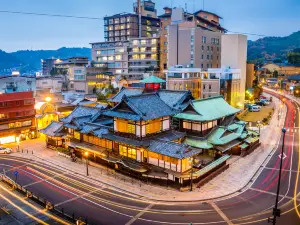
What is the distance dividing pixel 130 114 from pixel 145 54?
9288cm

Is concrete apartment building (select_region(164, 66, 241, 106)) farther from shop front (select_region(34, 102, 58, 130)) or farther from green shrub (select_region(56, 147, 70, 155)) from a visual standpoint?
green shrub (select_region(56, 147, 70, 155))

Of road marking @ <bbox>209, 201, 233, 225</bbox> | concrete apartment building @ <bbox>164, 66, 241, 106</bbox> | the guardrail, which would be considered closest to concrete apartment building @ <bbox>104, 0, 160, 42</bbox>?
concrete apartment building @ <bbox>164, 66, 241, 106</bbox>

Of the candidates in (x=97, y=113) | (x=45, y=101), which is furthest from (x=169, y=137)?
(x=45, y=101)

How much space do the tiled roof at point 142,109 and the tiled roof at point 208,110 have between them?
475cm

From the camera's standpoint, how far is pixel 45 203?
33.3 m

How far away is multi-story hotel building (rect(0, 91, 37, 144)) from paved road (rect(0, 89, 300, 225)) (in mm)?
19527

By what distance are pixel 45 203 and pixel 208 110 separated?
104 feet

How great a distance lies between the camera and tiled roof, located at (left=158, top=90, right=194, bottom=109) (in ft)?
174

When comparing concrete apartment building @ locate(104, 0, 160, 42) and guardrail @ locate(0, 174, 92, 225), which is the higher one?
concrete apartment building @ locate(104, 0, 160, 42)

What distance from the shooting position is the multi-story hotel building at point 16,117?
204 ft

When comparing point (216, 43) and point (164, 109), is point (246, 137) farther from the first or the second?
point (216, 43)

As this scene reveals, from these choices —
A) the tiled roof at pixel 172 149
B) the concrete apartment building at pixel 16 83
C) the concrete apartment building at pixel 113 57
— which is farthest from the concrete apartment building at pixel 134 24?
the tiled roof at pixel 172 149

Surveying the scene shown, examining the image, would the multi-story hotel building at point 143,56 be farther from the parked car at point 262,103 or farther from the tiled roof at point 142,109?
the tiled roof at point 142,109

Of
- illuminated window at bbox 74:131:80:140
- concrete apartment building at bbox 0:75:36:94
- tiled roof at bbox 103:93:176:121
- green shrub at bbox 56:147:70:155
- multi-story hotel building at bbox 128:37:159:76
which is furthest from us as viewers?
multi-story hotel building at bbox 128:37:159:76
